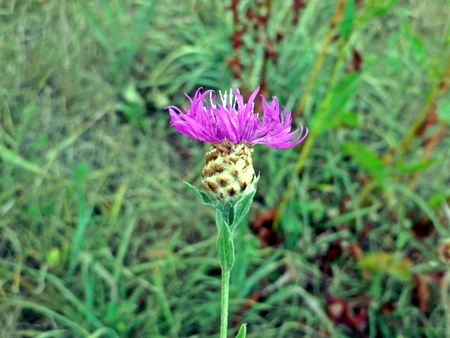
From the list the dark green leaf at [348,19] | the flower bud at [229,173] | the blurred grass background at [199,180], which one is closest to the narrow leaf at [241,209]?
the flower bud at [229,173]

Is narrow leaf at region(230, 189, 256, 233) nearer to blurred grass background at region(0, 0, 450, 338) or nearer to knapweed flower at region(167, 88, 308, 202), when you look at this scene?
knapweed flower at region(167, 88, 308, 202)

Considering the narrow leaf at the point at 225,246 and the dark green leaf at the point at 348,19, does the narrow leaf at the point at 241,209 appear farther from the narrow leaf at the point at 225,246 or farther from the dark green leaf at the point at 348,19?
the dark green leaf at the point at 348,19

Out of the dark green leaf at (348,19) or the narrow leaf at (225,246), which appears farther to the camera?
the dark green leaf at (348,19)

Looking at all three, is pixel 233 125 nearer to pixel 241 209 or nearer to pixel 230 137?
pixel 230 137

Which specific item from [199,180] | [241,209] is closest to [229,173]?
[241,209]

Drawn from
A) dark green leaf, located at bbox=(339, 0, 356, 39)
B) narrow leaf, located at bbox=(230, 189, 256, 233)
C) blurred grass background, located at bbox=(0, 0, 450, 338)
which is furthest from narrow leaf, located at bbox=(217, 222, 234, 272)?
dark green leaf, located at bbox=(339, 0, 356, 39)

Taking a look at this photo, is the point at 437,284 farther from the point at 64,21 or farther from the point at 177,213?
the point at 64,21

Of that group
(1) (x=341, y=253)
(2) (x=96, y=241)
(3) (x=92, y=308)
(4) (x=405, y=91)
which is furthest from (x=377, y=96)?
(3) (x=92, y=308)
